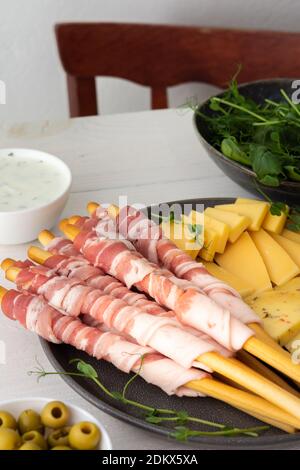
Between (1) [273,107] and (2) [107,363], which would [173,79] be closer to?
(1) [273,107]

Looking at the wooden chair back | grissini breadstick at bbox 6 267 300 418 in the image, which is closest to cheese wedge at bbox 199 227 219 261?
grissini breadstick at bbox 6 267 300 418

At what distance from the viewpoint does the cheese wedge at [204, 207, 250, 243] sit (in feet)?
3.93

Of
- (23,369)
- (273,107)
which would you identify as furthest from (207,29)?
(23,369)

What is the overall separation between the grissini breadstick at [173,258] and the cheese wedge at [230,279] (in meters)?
0.06

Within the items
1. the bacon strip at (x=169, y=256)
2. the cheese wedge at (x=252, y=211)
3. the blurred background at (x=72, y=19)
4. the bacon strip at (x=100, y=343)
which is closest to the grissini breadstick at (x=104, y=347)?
the bacon strip at (x=100, y=343)

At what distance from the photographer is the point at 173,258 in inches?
43.3

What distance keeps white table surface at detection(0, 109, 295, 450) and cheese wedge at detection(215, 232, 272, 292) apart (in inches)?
10.1

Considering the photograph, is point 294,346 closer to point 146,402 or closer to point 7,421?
point 146,402

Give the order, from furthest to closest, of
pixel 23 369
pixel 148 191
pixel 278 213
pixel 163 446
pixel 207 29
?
pixel 207 29, pixel 148 191, pixel 278 213, pixel 23 369, pixel 163 446

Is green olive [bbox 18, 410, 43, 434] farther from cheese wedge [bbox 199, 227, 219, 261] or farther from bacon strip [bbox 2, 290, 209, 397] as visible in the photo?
cheese wedge [bbox 199, 227, 219, 261]

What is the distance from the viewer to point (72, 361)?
996 mm

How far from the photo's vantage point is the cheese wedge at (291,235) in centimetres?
124

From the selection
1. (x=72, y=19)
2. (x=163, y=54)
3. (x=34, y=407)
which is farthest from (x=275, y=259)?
(x=72, y=19)

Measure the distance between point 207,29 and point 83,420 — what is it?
125 cm
